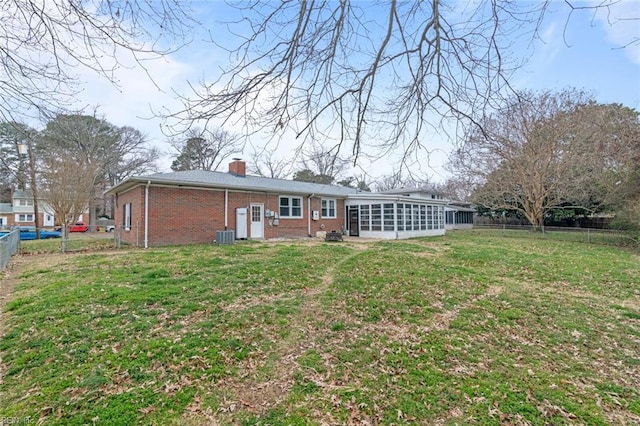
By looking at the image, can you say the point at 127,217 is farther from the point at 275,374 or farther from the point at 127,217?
the point at 275,374

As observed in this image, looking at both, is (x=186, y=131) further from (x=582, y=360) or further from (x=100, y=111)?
(x=582, y=360)

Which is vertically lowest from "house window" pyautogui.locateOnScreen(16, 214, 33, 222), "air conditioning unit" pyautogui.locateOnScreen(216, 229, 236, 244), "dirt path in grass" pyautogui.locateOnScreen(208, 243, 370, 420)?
"dirt path in grass" pyautogui.locateOnScreen(208, 243, 370, 420)

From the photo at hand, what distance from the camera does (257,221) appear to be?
51.1ft

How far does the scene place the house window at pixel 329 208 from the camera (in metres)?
18.7

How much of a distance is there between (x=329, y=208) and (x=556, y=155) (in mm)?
14872

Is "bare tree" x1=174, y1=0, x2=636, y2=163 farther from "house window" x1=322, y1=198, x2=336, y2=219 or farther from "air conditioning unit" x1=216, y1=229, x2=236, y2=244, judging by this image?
"house window" x1=322, y1=198, x2=336, y2=219

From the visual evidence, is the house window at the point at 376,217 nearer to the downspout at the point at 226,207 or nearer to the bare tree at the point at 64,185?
the downspout at the point at 226,207

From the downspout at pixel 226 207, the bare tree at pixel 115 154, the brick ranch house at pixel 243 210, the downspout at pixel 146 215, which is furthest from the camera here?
the bare tree at pixel 115 154

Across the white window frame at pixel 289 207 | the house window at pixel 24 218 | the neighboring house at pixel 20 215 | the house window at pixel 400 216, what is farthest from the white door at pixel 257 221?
the house window at pixel 24 218

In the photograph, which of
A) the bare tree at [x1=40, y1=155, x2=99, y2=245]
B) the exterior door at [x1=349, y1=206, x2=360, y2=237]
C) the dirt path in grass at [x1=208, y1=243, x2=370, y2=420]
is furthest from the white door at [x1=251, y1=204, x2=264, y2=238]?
the bare tree at [x1=40, y1=155, x2=99, y2=245]

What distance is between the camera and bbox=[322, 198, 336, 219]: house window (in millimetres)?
18684

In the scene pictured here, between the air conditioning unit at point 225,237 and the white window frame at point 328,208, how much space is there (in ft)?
21.1

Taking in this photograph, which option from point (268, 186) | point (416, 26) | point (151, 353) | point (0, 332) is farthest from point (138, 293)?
point (268, 186)

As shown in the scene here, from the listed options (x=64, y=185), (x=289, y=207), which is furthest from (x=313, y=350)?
(x=64, y=185)
